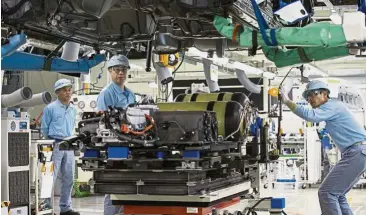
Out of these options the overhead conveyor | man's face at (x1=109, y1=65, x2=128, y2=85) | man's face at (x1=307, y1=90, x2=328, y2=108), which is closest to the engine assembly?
the overhead conveyor

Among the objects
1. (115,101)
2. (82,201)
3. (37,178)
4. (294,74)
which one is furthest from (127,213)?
(294,74)

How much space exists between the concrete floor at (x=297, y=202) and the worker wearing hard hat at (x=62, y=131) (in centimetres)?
122

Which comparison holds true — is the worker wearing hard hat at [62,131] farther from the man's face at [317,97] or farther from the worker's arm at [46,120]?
the man's face at [317,97]

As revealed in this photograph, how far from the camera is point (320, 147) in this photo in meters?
13.4

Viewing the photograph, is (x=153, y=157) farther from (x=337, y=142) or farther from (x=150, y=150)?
(x=337, y=142)

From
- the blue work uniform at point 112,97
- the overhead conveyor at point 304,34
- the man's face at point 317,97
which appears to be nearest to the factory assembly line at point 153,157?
the overhead conveyor at point 304,34

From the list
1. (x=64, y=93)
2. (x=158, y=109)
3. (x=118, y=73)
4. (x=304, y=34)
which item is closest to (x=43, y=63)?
(x=118, y=73)

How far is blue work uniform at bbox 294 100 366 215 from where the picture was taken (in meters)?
5.84

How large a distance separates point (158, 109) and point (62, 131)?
2.64 m

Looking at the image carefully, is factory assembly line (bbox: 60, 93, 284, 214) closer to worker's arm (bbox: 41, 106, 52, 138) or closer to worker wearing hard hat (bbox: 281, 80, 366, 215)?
worker wearing hard hat (bbox: 281, 80, 366, 215)

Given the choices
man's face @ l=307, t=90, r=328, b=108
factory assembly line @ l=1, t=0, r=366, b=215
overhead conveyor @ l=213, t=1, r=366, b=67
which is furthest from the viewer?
man's face @ l=307, t=90, r=328, b=108

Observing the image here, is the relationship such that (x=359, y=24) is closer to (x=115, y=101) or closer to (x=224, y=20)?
(x=224, y=20)

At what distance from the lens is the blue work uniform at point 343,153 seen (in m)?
5.84

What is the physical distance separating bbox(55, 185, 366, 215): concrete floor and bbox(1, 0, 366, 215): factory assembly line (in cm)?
224
